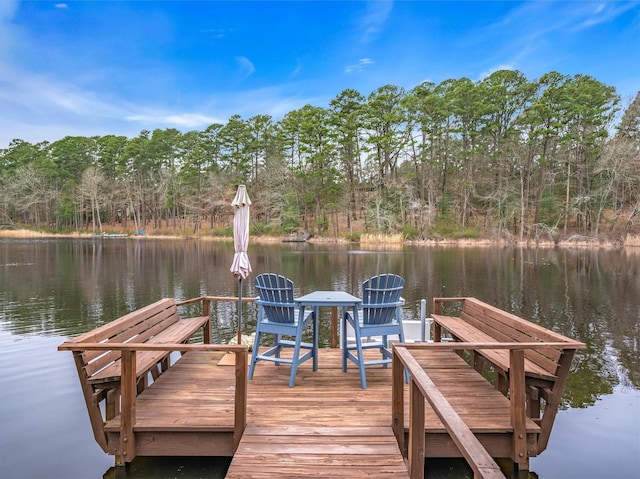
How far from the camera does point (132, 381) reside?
9.10 ft

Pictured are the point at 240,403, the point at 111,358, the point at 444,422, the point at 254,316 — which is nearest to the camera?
the point at 444,422

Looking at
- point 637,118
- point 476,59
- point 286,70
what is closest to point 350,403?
point 637,118

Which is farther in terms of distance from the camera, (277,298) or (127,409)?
(277,298)

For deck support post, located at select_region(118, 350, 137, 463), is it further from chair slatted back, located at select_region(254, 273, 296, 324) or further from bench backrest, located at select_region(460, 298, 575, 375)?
bench backrest, located at select_region(460, 298, 575, 375)

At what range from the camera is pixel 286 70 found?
4434 centimetres

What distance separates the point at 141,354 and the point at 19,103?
55.3 metres

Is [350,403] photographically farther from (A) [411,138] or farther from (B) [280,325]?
(A) [411,138]

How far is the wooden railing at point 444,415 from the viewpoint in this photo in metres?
1.21

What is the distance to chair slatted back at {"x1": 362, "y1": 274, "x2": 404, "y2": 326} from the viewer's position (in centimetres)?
387

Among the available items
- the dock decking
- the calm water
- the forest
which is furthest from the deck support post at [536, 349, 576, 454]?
the forest

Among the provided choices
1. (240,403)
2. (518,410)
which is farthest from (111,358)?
(518,410)

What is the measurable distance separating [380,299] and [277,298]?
3.59 feet

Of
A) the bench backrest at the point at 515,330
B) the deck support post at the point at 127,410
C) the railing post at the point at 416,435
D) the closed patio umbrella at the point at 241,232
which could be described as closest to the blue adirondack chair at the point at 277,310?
the closed patio umbrella at the point at 241,232

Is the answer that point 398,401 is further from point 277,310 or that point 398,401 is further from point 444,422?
point 277,310
